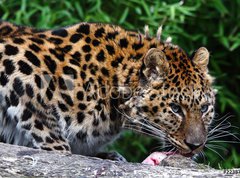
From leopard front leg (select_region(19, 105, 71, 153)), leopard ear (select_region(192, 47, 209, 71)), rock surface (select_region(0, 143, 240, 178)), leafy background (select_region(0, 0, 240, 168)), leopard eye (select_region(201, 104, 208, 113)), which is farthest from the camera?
leafy background (select_region(0, 0, 240, 168))

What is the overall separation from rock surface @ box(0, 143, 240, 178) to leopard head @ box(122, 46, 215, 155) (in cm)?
118

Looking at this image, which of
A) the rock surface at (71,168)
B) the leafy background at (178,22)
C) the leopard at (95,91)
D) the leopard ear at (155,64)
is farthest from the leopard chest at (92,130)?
the leafy background at (178,22)

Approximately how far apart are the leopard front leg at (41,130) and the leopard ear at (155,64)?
1.12 meters

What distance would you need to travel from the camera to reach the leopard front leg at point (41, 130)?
816 cm

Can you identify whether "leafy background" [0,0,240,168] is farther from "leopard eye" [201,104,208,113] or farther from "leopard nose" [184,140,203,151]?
"leopard nose" [184,140,203,151]

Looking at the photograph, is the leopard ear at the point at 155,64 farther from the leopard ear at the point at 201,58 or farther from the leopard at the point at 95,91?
the leopard ear at the point at 201,58

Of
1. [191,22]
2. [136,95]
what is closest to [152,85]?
[136,95]

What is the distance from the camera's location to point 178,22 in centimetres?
1327

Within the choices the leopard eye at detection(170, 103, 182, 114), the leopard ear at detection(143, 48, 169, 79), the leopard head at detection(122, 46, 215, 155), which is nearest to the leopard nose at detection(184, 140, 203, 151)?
the leopard head at detection(122, 46, 215, 155)

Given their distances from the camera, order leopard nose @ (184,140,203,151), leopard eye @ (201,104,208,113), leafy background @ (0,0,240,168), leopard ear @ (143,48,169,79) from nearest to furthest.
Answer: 1. leopard nose @ (184,140,203,151)
2. leopard ear @ (143,48,169,79)
3. leopard eye @ (201,104,208,113)
4. leafy background @ (0,0,240,168)

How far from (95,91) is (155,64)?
684mm

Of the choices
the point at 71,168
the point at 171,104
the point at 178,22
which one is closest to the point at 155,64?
the point at 171,104

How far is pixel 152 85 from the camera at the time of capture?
335 inches

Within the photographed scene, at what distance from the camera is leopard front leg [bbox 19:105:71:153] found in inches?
321
